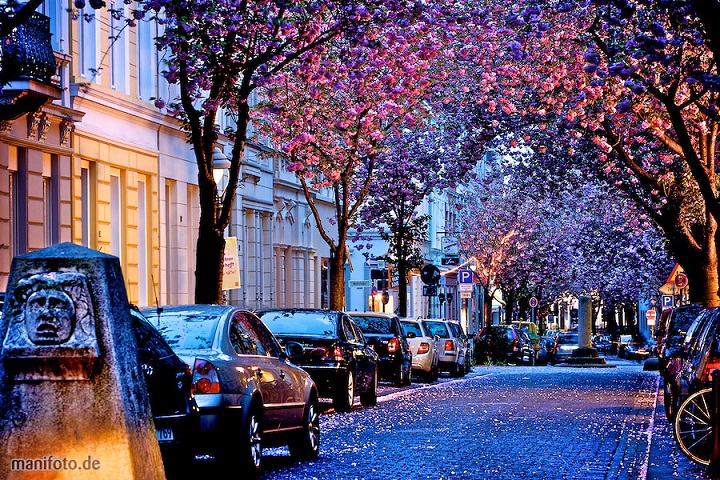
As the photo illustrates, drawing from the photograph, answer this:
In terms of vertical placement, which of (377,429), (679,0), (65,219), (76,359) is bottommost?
(377,429)

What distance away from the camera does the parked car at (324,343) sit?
22109 millimetres

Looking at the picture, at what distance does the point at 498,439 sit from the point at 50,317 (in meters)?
12.5

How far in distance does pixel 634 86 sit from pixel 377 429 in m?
6.32

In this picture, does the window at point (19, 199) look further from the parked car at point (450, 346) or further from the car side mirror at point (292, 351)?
the parked car at point (450, 346)

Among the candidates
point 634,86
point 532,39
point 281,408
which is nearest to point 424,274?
point 532,39

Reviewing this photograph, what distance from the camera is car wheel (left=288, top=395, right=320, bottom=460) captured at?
15.4 m

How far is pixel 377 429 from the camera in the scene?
19797 millimetres

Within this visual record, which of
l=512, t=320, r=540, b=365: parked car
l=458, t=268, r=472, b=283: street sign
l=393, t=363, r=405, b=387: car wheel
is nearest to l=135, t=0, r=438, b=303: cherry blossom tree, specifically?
l=393, t=363, r=405, b=387: car wheel

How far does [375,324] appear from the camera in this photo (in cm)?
3122

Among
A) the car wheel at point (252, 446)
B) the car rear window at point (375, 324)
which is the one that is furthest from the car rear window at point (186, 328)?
the car rear window at point (375, 324)

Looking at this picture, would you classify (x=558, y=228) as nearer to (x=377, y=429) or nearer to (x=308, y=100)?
(x=308, y=100)

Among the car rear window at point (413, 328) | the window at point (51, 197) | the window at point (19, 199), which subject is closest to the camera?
the window at point (19, 199)

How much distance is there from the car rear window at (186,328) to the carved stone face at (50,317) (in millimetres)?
6991

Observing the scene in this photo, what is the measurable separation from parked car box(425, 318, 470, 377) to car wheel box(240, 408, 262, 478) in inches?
995
